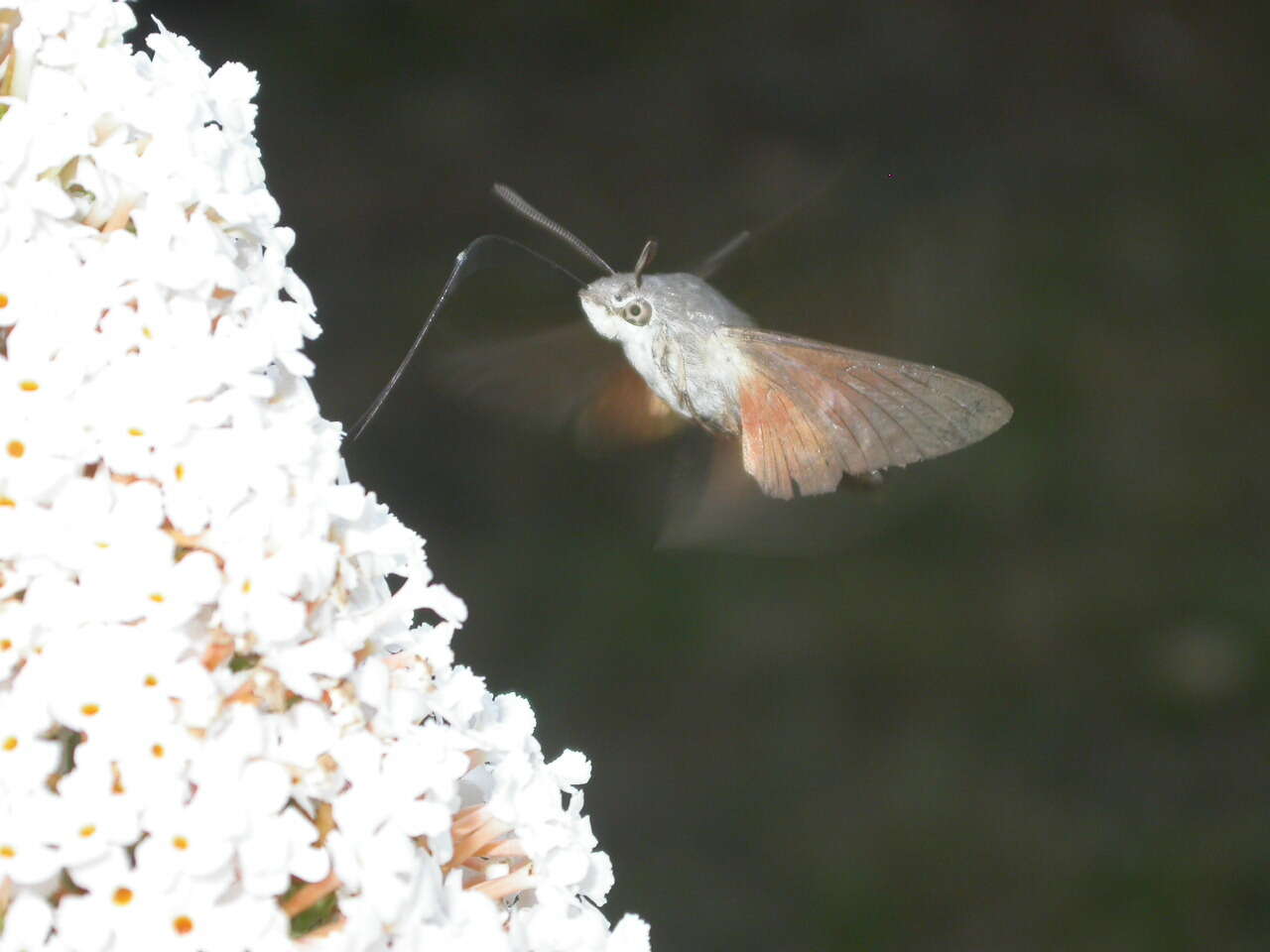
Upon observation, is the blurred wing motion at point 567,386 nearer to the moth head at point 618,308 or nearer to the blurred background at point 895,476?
the moth head at point 618,308

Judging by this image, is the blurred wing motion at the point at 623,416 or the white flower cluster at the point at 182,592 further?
the blurred wing motion at the point at 623,416

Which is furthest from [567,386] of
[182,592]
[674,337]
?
[182,592]

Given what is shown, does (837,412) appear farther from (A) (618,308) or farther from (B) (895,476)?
(B) (895,476)

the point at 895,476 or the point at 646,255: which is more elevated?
the point at 895,476

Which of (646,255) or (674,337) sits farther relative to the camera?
(674,337)

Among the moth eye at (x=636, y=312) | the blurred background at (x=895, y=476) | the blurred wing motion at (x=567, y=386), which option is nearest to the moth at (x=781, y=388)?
the moth eye at (x=636, y=312)

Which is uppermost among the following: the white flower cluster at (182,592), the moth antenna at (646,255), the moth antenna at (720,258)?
the moth antenna at (720,258)
